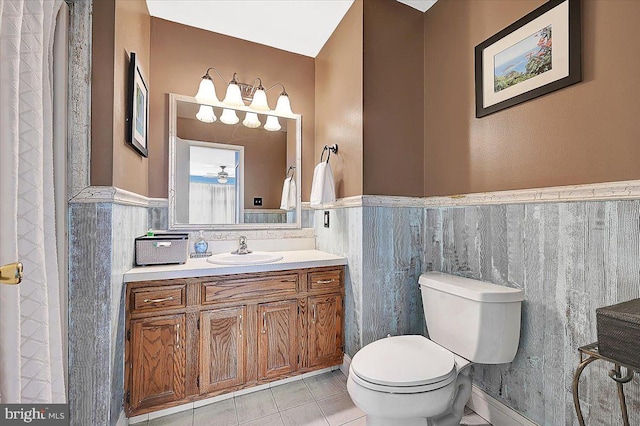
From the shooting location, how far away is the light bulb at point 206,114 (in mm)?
2219

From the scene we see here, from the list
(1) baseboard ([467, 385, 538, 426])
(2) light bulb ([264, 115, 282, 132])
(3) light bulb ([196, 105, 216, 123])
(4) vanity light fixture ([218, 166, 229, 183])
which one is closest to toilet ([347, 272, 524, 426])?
(1) baseboard ([467, 385, 538, 426])

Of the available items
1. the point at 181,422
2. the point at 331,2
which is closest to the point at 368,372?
the point at 181,422

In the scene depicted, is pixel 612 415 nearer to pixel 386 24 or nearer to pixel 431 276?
pixel 431 276

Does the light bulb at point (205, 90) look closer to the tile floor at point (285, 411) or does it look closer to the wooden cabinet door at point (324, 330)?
the wooden cabinet door at point (324, 330)

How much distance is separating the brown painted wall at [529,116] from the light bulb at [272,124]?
117 centimetres

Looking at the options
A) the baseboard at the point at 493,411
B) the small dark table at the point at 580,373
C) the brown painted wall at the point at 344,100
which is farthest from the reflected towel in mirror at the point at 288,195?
the small dark table at the point at 580,373

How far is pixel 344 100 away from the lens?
6.89 feet

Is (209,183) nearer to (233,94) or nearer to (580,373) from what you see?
(233,94)

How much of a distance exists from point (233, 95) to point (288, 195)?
2.87ft

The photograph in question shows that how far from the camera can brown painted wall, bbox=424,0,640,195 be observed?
42.8 inches

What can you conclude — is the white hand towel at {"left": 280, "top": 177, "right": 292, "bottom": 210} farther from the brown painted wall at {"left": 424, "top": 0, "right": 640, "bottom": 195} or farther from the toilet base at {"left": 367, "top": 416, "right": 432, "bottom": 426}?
the toilet base at {"left": 367, "top": 416, "right": 432, "bottom": 426}

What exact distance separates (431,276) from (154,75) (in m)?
2.31

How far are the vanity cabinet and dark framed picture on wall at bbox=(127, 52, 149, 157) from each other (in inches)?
31.2

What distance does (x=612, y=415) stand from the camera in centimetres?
110
